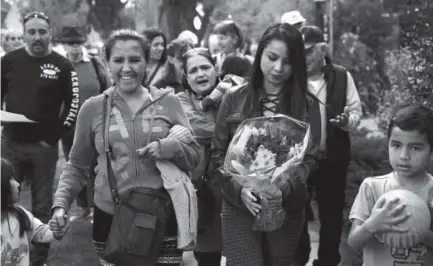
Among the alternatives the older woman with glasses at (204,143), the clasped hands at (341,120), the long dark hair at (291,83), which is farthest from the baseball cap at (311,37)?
the long dark hair at (291,83)

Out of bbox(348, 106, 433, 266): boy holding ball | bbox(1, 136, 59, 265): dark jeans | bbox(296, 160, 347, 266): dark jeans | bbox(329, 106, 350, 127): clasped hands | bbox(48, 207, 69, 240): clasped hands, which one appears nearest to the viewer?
bbox(348, 106, 433, 266): boy holding ball

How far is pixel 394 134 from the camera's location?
13.6 ft

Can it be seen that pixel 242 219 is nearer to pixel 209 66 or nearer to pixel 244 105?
pixel 244 105

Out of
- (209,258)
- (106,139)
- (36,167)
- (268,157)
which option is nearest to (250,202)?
(268,157)

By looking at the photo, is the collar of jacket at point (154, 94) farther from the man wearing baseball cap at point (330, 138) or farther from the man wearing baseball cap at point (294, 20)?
the man wearing baseball cap at point (294, 20)

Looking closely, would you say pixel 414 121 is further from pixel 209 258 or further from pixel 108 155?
pixel 209 258

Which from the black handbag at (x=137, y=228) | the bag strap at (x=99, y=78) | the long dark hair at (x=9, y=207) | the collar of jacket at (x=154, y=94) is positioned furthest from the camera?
the bag strap at (x=99, y=78)

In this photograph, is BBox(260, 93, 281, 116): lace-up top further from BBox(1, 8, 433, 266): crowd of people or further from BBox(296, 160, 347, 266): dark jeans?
BBox(296, 160, 347, 266): dark jeans

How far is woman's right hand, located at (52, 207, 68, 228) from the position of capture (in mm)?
4410

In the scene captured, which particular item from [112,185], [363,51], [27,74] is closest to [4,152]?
[27,74]

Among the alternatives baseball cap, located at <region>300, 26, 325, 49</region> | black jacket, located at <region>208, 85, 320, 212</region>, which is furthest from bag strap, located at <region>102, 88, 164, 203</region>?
baseball cap, located at <region>300, 26, 325, 49</region>

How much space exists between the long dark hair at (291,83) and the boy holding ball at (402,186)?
0.63 metres

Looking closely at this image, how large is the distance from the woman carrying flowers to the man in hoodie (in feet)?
10.1

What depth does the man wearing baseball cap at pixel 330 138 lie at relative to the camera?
6555 mm
